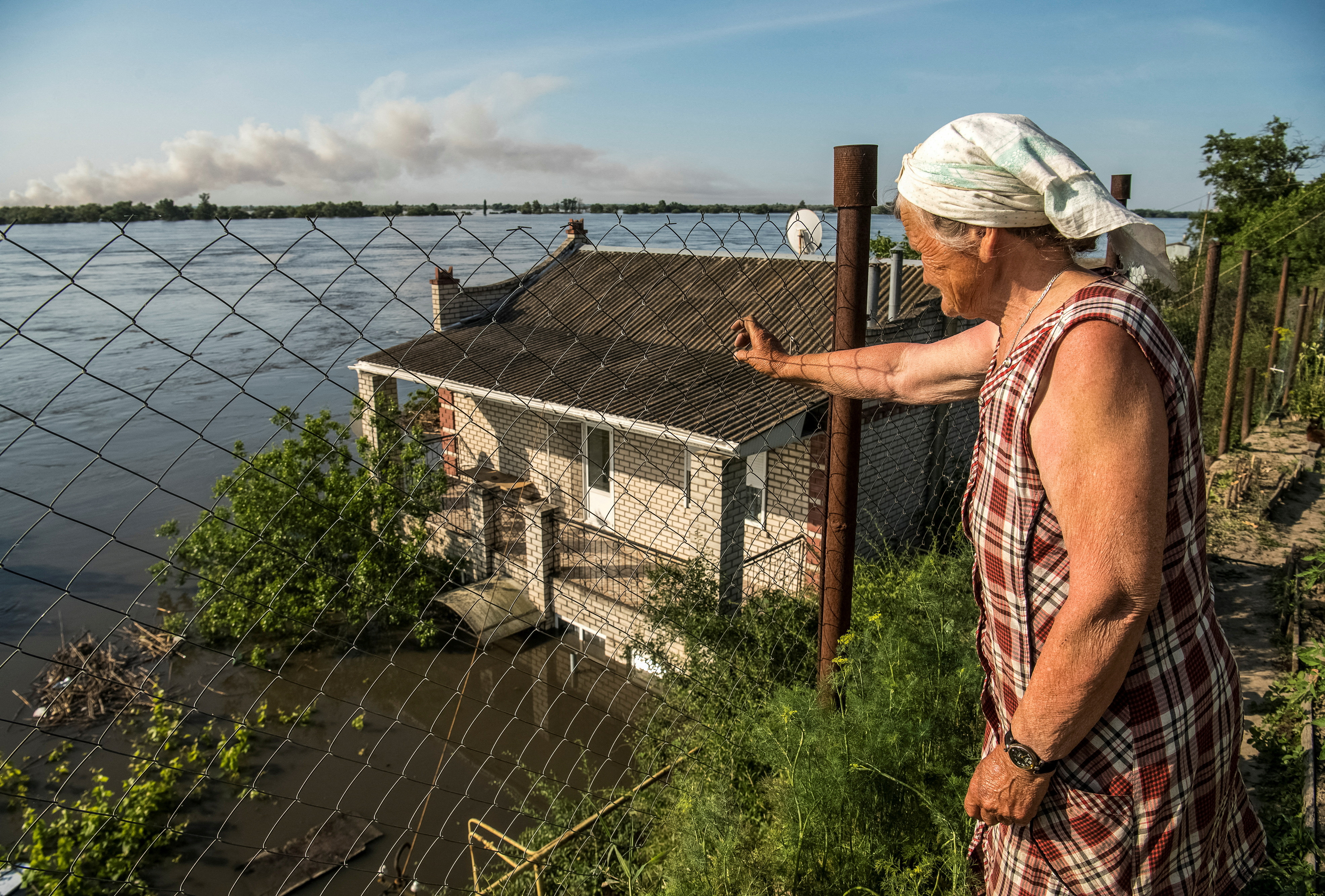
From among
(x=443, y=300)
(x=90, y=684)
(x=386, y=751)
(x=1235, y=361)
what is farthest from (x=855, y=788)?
(x=90, y=684)

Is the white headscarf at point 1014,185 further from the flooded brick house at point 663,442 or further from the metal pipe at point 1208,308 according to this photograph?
the metal pipe at point 1208,308

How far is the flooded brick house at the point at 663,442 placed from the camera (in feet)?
29.7

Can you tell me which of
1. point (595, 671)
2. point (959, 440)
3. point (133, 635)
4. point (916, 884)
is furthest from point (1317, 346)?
point (133, 635)

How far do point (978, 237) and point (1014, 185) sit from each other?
10 cm

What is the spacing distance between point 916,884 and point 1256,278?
2725 cm

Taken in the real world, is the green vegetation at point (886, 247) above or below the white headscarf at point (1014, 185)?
below

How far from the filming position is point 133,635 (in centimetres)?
1462

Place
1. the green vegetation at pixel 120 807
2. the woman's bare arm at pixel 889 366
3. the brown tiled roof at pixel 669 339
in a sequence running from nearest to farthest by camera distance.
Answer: the woman's bare arm at pixel 889 366 < the green vegetation at pixel 120 807 < the brown tiled roof at pixel 669 339

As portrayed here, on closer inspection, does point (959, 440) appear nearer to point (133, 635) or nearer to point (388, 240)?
point (388, 240)

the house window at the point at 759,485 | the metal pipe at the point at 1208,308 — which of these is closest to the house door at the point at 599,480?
the house window at the point at 759,485

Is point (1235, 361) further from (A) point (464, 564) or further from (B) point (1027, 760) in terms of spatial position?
(A) point (464, 564)

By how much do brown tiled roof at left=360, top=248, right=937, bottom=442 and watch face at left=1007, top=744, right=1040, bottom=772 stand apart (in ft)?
21.5

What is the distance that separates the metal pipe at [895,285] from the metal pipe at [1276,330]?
16.9ft

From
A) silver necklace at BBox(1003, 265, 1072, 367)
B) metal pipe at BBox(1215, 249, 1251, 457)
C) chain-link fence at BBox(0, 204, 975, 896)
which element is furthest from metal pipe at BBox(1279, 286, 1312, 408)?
silver necklace at BBox(1003, 265, 1072, 367)
